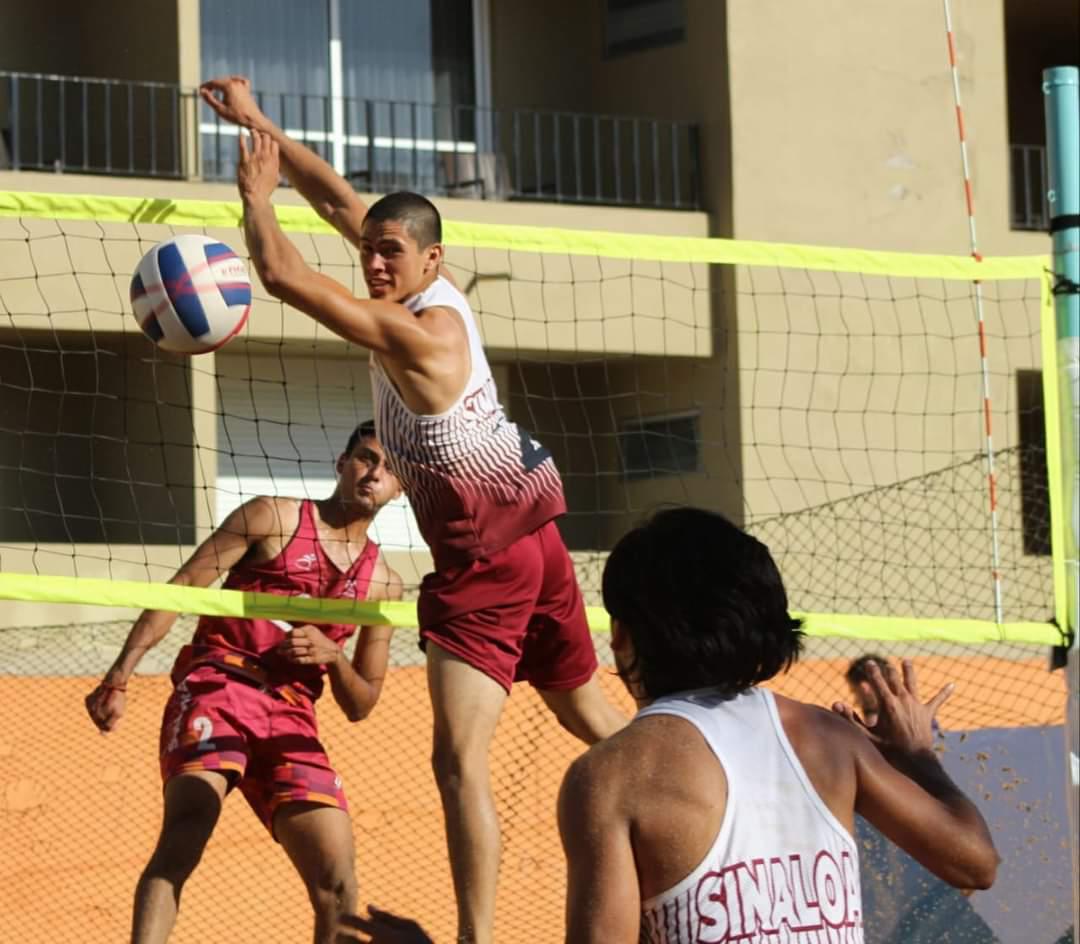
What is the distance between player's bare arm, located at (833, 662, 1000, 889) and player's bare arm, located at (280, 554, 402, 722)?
2.73m

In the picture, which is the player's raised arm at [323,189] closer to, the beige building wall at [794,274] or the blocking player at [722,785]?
the blocking player at [722,785]

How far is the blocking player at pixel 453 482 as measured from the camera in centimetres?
464

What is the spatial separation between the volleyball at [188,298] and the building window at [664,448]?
345 inches

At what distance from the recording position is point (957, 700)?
991 cm

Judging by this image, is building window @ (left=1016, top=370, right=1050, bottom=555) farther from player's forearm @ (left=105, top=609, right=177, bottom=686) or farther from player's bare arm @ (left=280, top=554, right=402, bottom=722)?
player's forearm @ (left=105, top=609, right=177, bottom=686)

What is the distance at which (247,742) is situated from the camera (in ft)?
18.2

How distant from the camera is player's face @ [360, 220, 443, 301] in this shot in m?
4.93

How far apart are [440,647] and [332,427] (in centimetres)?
914

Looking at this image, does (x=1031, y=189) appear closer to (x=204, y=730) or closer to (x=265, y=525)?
(x=265, y=525)

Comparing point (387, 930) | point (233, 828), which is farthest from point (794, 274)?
point (387, 930)

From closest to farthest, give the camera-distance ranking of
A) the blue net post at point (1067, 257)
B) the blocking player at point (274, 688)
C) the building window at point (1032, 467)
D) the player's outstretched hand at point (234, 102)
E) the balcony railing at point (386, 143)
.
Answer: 1. the blue net post at point (1067, 257)
2. the player's outstretched hand at point (234, 102)
3. the blocking player at point (274, 688)
4. the balcony railing at point (386, 143)
5. the building window at point (1032, 467)

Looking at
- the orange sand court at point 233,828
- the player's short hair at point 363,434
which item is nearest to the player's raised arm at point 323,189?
the player's short hair at point 363,434

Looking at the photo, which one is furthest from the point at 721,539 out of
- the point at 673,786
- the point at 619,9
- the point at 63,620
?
the point at 619,9

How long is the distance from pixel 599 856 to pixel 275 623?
3.14 m
